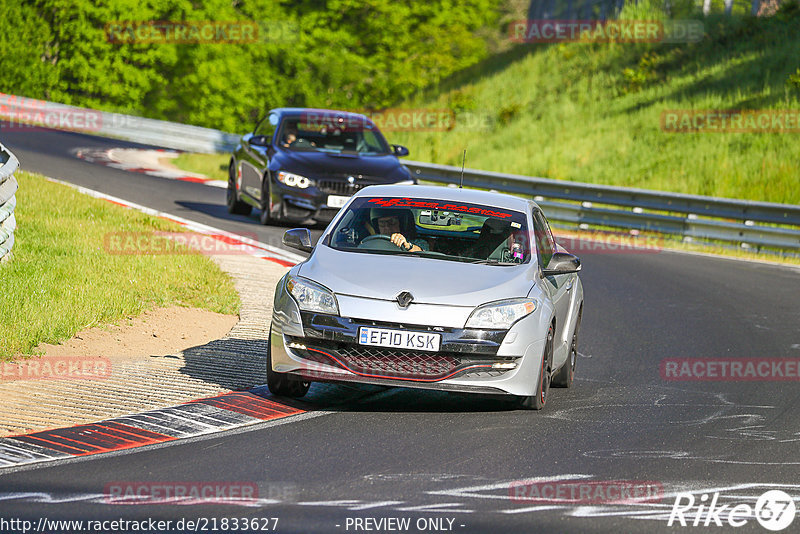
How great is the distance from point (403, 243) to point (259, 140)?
10.8 metres

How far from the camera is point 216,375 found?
9.48 meters

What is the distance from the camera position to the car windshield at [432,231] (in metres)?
9.27

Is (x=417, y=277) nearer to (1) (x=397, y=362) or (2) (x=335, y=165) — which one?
(1) (x=397, y=362)

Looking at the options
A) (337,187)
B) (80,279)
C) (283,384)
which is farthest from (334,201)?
(283,384)

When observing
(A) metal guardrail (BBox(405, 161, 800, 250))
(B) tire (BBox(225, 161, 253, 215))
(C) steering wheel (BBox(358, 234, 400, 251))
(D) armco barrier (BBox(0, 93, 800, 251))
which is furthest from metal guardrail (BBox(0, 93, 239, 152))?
(C) steering wheel (BBox(358, 234, 400, 251))

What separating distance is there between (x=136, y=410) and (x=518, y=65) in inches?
1515

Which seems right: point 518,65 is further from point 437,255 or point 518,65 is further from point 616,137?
point 437,255

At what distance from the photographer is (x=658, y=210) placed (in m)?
24.1

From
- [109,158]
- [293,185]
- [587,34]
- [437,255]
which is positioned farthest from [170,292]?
[587,34]

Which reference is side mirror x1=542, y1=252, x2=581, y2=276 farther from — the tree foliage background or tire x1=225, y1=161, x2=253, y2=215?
the tree foliage background

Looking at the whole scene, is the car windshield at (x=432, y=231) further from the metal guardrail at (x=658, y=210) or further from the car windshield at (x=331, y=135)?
the metal guardrail at (x=658, y=210)

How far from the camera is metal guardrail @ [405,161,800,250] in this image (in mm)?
22016

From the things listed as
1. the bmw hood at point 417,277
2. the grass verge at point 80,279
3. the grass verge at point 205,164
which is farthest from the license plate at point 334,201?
the grass verge at point 205,164

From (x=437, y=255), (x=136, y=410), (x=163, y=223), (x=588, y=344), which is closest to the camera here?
(x=136, y=410)
